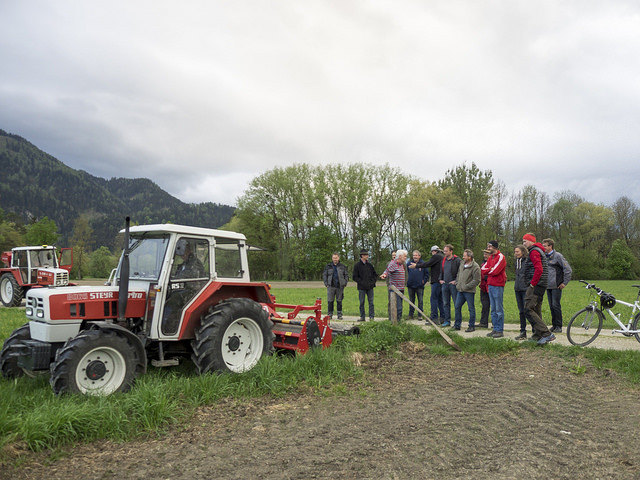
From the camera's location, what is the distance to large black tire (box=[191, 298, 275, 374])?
5.95m

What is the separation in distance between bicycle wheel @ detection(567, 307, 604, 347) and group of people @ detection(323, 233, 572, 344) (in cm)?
41

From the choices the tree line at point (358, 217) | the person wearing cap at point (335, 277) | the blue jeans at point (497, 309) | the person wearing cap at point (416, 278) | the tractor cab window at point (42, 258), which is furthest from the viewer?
the tree line at point (358, 217)

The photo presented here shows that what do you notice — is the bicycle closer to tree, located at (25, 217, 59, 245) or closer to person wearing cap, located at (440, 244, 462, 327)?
person wearing cap, located at (440, 244, 462, 327)

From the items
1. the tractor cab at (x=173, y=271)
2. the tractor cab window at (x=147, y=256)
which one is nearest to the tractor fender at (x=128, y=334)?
the tractor cab at (x=173, y=271)

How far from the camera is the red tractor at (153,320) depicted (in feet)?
16.9

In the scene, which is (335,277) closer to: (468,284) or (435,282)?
(435,282)

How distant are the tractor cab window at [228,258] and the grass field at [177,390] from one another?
1396mm

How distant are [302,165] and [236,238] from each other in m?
44.1

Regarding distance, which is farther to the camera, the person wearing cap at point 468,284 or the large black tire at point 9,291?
the large black tire at point 9,291

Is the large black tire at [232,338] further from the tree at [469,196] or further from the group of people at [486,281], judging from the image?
the tree at [469,196]

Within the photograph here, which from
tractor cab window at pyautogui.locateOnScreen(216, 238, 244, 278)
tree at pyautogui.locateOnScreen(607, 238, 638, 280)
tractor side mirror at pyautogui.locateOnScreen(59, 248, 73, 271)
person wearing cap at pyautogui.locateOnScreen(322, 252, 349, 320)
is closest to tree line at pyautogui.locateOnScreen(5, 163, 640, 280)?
tree at pyautogui.locateOnScreen(607, 238, 638, 280)

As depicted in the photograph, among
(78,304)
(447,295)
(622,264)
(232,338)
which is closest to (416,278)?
(447,295)

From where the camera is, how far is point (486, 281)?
1020 cm

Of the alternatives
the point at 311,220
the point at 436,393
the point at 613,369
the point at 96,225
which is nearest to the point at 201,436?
the point at 436,393
